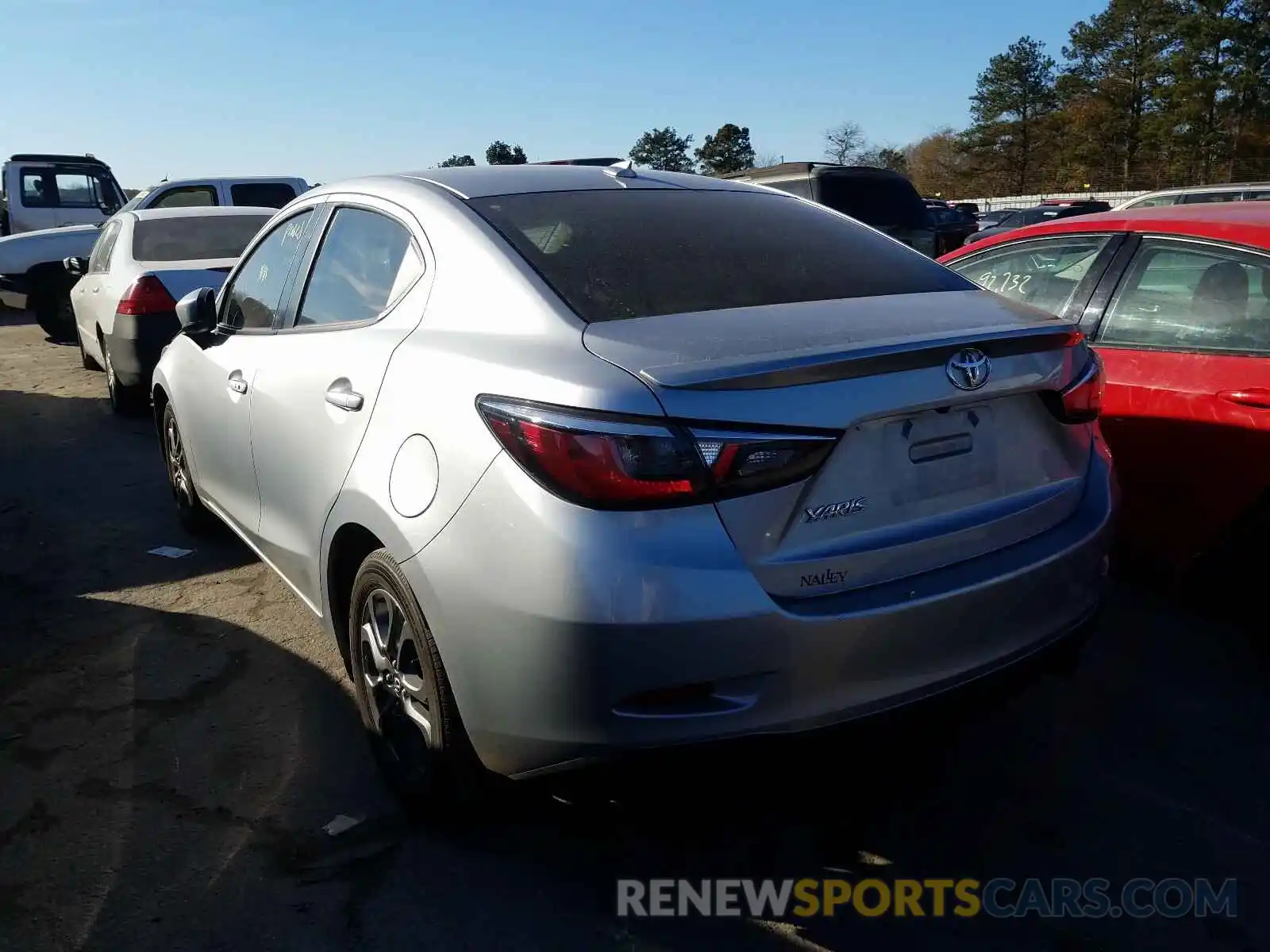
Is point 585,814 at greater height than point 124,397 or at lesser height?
lesser

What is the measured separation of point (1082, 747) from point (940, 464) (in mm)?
1361

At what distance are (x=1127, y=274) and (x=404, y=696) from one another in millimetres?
3180

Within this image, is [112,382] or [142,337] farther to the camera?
[112,382]

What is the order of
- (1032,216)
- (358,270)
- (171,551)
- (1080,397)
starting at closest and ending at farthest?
(1080,397) → (358,270) → (171,551) → (1032,216)

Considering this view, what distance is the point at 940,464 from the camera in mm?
2307

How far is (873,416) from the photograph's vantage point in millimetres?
2164

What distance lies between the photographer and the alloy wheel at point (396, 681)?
260cm

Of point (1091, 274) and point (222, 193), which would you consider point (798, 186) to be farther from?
point (1091, 274)

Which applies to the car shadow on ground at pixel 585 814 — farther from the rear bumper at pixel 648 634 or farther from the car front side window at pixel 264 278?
the car front side window at pixel 264 278

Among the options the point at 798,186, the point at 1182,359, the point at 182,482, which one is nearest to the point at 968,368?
the point at 1182,359

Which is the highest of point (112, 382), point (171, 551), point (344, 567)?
point (344, 567)

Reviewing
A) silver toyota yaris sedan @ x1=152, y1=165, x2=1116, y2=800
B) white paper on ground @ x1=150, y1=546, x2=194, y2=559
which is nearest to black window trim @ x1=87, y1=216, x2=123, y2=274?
white paper on ground @ x1=150, y1=546, x2=194, y2=559

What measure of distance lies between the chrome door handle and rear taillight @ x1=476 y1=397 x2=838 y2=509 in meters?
0.88

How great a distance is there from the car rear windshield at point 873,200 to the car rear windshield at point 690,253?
9.26 meters
